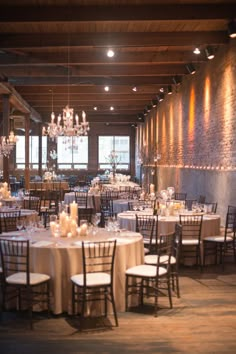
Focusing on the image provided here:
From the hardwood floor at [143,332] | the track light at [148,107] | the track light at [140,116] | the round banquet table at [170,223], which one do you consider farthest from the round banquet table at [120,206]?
the track light at [140,116]

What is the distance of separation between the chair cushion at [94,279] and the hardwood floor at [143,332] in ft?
1.46

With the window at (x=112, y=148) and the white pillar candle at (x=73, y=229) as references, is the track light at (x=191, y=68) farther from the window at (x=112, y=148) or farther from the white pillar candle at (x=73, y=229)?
the window at (x=112, y=148)

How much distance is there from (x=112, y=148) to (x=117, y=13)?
21.2 m

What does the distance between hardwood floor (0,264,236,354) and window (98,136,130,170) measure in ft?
78.0

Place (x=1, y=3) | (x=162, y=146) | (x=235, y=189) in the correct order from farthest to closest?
(x=162, y=146) → (x=235, y=189) → (x=1, y=3)

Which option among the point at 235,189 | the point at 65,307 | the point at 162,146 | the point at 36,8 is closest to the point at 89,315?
the point at 65,307

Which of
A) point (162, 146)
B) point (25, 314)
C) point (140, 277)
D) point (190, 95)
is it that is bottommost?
point (25, 314)

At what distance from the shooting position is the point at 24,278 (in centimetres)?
504

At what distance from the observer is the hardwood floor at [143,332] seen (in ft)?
14.3

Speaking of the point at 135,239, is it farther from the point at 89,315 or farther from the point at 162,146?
the point at 162,146

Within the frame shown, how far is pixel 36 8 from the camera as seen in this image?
8.39m

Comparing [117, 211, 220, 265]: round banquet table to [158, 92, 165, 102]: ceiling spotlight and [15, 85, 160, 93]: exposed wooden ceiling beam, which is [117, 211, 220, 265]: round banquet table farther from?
[158, 92, 165, 102]: ceiling spotlight

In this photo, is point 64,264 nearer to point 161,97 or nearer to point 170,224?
point 170,224

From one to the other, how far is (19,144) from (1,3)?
21.8 metres
